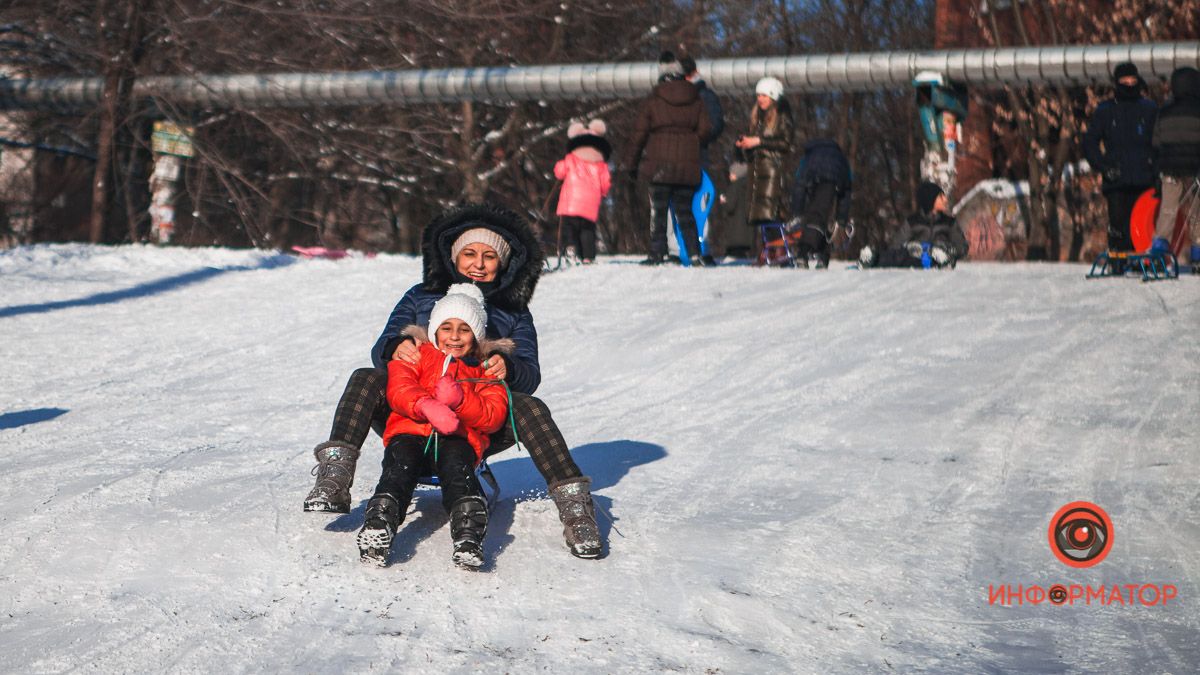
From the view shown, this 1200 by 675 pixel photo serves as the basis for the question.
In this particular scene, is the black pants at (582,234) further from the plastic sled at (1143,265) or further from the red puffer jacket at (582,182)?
the plastic sled at (1143,265)

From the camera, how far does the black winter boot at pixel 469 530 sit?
→ 14.0ft

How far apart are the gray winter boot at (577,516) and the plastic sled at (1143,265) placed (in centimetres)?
733

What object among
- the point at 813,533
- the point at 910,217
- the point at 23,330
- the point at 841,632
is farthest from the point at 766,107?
the point at 841,632

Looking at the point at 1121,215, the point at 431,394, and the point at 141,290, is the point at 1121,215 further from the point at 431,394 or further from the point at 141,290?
the point at 431,394

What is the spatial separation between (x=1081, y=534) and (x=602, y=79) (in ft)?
40.9

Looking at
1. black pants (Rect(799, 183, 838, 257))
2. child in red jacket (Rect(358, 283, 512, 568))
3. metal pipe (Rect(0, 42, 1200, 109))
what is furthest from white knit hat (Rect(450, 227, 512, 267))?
metal pipe (Rect(0, 42, 1200, 109))

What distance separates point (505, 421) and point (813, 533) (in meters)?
1.15

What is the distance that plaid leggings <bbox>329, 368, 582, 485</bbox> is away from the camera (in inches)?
184

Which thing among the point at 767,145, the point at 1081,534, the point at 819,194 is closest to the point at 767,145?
the point at 767,145

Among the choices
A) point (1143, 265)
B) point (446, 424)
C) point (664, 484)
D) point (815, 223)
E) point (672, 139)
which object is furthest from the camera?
point (815, 223)

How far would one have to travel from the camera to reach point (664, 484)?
235 inches

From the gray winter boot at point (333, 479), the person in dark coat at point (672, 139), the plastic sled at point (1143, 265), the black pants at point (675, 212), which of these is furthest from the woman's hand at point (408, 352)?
the black pants at point (675, 212)

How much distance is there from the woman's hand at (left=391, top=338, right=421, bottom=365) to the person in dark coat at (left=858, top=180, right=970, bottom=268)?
880 centimetres

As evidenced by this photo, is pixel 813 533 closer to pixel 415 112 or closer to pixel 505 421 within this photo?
pixel 505 421
